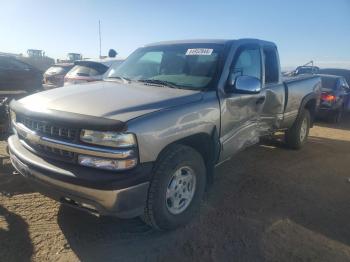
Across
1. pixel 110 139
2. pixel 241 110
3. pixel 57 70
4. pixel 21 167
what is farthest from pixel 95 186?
pixel 57 70

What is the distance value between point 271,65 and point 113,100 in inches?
112

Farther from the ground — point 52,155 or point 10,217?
point 52,155

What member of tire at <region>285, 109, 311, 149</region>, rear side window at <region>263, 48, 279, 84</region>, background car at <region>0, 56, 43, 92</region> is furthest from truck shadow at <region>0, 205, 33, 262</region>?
background car at <region>0, 56, 43, 92</region>

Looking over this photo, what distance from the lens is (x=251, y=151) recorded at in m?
6.36

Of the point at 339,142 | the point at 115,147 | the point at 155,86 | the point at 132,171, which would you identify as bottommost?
the point at 339,142

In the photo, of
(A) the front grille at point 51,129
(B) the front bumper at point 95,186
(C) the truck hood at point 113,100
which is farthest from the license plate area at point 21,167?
(C) the truck hood at point 113,100

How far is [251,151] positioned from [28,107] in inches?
169

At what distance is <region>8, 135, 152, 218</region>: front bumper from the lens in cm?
260

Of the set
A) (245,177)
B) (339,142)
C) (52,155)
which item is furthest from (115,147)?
(339,142)

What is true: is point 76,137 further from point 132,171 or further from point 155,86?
point 155,86

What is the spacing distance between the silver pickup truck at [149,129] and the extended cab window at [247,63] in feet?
0.04

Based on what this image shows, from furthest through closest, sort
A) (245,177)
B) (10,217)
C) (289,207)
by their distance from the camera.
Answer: (245,177) → (289,207) → (10,217)

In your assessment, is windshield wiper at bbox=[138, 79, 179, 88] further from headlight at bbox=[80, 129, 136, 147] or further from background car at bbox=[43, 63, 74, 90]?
background car at bbox=[43, 63, 74, 90]

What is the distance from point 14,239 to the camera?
10.1ft
